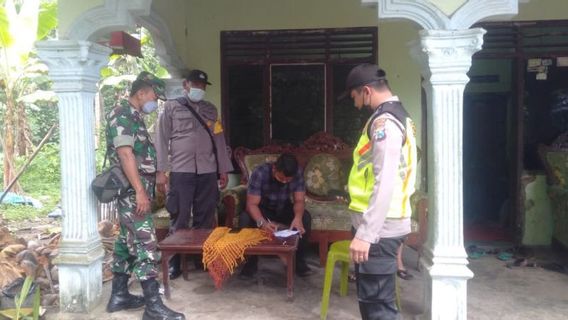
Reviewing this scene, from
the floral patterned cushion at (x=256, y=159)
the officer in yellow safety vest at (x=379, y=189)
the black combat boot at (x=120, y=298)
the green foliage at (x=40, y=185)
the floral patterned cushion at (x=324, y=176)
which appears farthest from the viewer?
the green foliage at (x=40, y=185)

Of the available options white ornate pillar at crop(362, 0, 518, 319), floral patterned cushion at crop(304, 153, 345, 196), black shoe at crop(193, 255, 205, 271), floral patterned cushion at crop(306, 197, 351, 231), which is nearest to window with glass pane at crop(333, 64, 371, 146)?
floral patterned cushion at crop(304, 153, 345, 196)

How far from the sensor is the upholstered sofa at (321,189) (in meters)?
5.41

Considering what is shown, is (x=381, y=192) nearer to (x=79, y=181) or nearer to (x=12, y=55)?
(x=79, y=181)

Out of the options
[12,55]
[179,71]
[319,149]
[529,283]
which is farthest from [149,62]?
[529,283]

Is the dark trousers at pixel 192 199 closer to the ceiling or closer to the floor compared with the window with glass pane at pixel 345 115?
closer to the floor

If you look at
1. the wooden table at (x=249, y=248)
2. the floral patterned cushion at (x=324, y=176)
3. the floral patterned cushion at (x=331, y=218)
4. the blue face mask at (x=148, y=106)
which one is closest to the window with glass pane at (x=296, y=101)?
the floral patterned cushion at (x=324, y=176)

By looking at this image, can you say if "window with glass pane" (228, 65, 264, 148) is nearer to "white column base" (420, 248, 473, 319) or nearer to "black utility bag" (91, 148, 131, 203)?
"black utility bag" (91, 148, 131, 203)

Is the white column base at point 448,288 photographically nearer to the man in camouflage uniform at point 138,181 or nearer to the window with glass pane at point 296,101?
the man in camouflage uniform at point 138,181

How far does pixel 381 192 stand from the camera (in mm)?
2750

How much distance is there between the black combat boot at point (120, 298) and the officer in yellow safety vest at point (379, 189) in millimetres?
2056

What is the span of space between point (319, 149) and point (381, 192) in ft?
11.7


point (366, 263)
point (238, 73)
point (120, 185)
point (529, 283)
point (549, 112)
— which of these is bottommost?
point (529, 283)

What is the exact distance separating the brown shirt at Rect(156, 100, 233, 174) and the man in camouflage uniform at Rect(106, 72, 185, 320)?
0.80m

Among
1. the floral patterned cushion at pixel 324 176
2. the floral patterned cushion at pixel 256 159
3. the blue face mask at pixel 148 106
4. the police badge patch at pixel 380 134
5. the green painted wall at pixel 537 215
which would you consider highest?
A: the blue face mask at pixel 148 106
